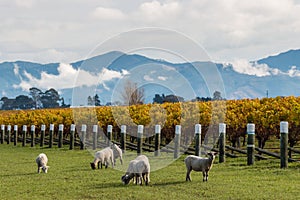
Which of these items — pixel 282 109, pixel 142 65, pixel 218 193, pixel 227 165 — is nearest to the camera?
pixel 218 193

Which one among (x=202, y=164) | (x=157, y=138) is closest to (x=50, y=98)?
(x=157, y=138)

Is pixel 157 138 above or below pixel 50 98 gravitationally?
below

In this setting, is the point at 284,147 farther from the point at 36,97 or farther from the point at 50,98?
the point at 36,97

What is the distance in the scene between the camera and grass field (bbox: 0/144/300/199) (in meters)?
11.5

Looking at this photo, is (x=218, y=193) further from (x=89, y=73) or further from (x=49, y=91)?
(x=49, y=91)

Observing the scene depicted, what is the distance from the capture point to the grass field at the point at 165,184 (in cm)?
1148

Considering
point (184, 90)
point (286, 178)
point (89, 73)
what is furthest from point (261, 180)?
point (89, 73)

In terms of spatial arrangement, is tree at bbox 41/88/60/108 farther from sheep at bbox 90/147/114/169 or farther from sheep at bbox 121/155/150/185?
sheep at bbox 121/155/150/185

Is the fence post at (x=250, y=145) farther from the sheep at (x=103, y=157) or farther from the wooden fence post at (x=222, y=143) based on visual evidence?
the sheep at (x=103, y=157)

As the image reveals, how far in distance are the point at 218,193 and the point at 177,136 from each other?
356 inches

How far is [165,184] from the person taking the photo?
42.8 feet

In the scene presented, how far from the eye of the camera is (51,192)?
12398 millimetres

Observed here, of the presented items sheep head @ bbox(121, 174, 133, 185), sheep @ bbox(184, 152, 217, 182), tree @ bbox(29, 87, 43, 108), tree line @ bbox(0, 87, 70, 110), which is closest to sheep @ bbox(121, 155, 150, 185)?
sheep head @ bbox(121, 174, 133, 185)

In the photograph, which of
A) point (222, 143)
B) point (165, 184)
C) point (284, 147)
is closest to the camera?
point (165, 184)
